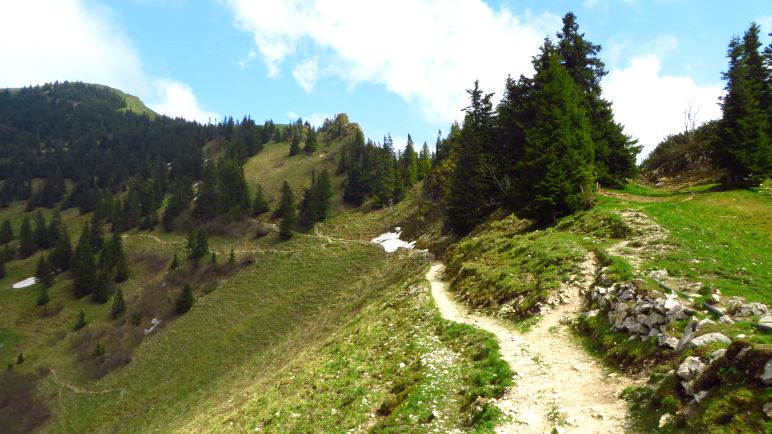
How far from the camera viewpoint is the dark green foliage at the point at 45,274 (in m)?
106

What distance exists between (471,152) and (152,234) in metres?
109

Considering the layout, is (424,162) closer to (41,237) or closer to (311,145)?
(311,145)

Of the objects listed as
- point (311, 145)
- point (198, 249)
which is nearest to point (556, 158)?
point (198, 249)

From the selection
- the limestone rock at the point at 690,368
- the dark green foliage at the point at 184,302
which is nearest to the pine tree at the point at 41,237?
the dark green foliage at the point at 184,302

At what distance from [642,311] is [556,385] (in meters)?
4.53

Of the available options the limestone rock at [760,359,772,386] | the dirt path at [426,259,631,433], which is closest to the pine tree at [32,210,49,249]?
the dirt path at [426,259,631,433]

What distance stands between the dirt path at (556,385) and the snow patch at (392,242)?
53.0 metres

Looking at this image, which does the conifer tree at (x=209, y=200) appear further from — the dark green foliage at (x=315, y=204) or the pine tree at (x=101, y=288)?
the pine tree at (x=101, y=288)

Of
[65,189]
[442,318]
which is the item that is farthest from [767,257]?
[65,189]

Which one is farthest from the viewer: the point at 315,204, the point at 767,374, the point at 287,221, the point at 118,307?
the point at 315,204

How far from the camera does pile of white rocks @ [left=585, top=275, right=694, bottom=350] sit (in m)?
14.0

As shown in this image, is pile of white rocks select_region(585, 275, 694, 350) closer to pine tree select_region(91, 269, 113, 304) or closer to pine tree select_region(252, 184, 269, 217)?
pine tree select_region(91, 269, 113, 304)

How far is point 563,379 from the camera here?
568 inches

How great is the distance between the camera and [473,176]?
53.1 meters
